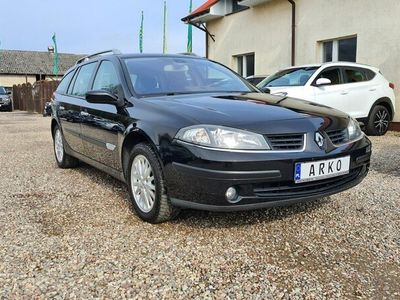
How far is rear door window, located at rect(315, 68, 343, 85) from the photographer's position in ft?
29.3

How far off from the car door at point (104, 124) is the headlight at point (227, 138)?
1.03m

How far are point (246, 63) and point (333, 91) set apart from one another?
742 cm

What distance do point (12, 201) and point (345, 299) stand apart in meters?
3.40

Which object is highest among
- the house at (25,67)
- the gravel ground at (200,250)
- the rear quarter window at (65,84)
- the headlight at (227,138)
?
the house at (25,67)

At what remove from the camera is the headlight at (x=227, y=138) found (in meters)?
2.98

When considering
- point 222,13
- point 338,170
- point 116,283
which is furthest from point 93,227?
point 222,13

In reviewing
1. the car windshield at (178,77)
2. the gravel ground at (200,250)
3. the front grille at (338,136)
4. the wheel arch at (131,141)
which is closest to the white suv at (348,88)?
the car windshield at (178,77)

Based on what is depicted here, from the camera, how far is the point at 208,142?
2988mm

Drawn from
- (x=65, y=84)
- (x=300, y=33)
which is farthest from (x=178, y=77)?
(x=300, y=33)

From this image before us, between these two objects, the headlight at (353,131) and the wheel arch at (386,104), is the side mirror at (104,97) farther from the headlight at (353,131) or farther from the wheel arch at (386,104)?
the wheel arch at (386,104)

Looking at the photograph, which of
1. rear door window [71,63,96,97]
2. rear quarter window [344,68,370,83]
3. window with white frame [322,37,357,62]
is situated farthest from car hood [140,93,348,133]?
window with white frame [322,37,357,62]

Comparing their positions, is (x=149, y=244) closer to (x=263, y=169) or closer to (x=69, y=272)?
(x=69, y=272)

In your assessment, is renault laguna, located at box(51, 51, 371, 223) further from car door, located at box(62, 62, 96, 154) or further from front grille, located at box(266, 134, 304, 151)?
car door, located at box(62, 62, 96, 154)

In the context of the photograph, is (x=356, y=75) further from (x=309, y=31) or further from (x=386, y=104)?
(x=309, y=31)
